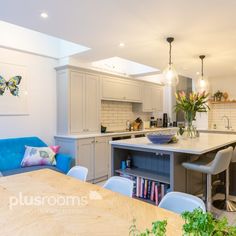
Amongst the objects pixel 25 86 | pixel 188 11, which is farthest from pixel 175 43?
pixel 25 86

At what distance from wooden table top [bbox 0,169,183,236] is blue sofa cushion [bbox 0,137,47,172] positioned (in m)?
1.80

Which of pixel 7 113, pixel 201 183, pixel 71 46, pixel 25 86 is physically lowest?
pixel 201 183

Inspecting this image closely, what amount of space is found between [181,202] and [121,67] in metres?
4.50

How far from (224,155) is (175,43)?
74.1 inches

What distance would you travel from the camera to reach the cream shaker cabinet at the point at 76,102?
4184 millimetres

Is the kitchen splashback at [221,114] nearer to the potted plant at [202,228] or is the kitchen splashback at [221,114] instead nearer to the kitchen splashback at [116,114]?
the kitchen splashback at [116,114]

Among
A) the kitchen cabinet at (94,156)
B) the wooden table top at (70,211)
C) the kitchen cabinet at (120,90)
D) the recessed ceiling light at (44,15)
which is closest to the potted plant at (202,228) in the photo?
the wooden table top at (70,211)

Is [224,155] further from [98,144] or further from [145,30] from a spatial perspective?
[98,144]

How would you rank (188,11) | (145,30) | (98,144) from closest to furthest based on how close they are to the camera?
(188,11)
(145,30)
(98,144)

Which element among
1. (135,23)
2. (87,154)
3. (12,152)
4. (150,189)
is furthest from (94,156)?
(135,23)

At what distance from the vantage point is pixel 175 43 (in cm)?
346

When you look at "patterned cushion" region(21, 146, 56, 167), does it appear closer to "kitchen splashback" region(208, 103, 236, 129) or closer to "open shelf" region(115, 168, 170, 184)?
"open shelf" region(115, 168, 170, 184)

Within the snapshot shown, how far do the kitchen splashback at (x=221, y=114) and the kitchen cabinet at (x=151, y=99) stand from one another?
5.02ft

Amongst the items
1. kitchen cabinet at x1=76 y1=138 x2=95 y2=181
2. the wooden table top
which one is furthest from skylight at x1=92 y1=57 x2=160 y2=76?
the wooden table top
